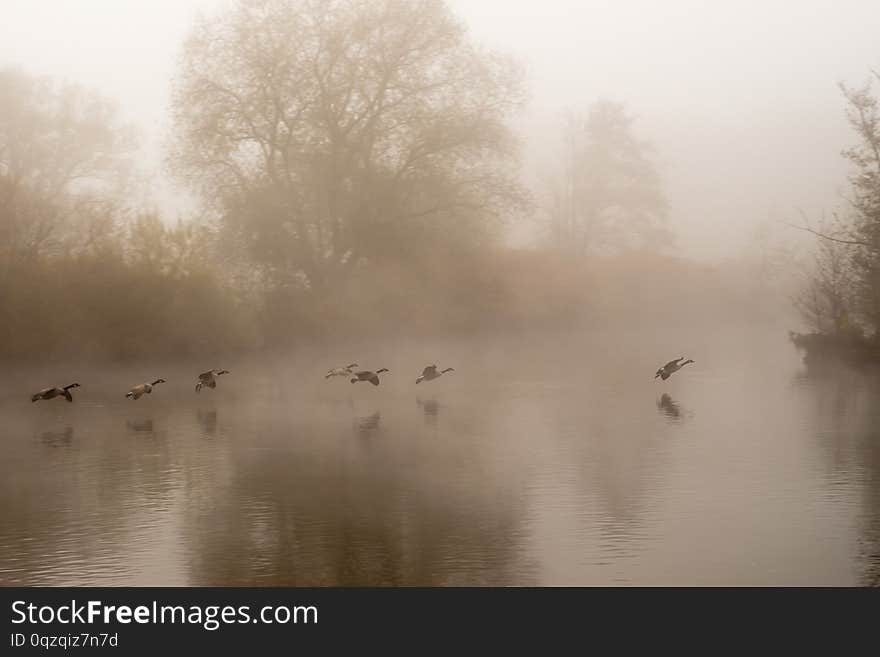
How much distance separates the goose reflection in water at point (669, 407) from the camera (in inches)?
1021

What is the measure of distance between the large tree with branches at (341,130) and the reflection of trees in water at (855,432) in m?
14.9

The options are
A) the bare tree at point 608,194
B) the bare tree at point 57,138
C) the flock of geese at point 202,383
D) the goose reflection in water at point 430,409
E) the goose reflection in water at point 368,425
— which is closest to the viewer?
the goose reflection in water at point 368,425

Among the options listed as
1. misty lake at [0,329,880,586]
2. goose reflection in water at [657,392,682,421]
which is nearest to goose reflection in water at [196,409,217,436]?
misty lake at [0,329,880,586]

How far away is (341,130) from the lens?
45.2m

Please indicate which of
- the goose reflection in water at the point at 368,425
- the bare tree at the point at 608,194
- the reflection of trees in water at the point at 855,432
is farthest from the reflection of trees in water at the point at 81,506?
the bare tree at the point at 608,194

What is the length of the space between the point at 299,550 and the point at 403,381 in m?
21.9

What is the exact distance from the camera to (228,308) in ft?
141

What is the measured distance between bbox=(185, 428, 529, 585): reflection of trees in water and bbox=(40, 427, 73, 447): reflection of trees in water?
5.13 m

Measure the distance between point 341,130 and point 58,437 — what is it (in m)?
23.6

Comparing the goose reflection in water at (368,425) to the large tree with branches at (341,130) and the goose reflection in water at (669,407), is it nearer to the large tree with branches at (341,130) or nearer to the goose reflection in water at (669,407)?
the goose reflection in water at (669,407)

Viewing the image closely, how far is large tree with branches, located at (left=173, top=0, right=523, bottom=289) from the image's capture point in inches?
1734

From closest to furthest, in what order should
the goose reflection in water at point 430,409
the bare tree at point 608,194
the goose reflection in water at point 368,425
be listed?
the goose reflection in water at point 368,425, the goose reflection in water at point 430,409, the bare tree at point 608,194
